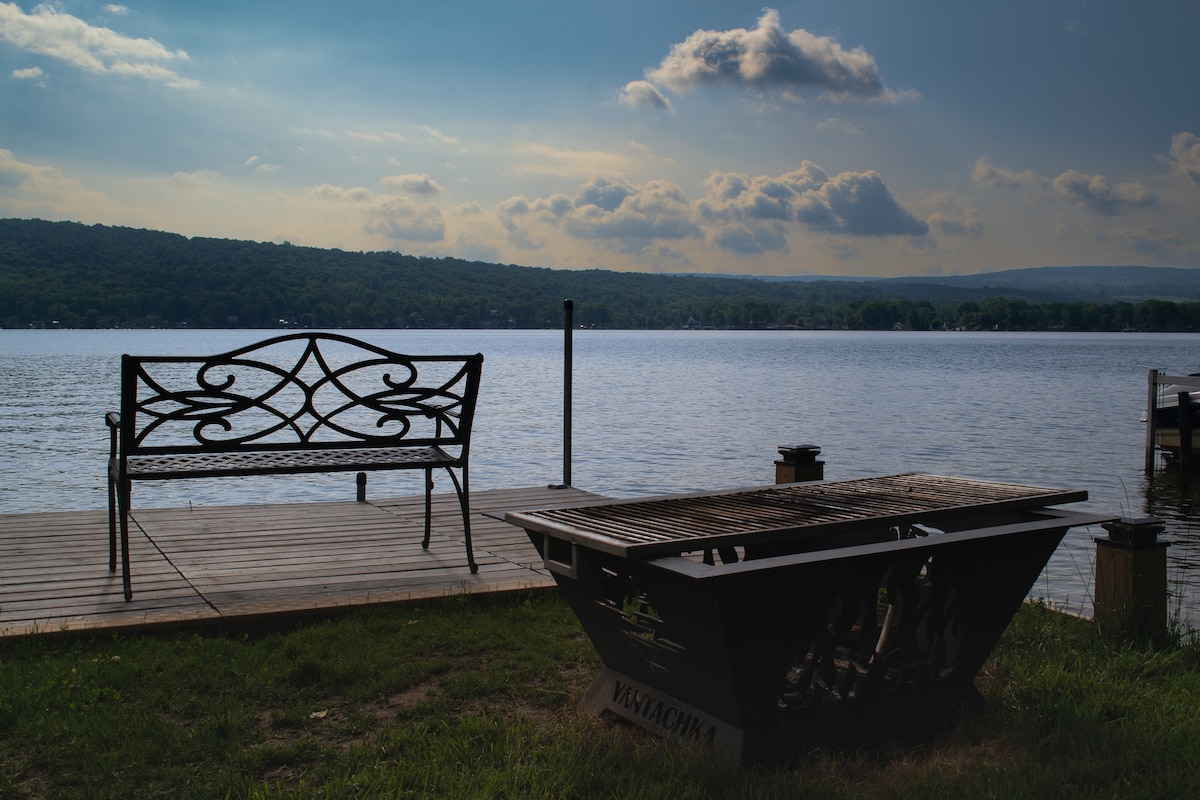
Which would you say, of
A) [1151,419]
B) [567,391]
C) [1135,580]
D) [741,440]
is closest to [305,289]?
[741,440]

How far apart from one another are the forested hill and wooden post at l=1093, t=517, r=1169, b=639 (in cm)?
7322

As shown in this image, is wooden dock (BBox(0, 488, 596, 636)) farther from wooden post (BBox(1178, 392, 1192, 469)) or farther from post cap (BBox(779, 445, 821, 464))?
wooden post (BBox(1178, 392, 1192, 469))

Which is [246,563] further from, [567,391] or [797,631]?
[797,631]

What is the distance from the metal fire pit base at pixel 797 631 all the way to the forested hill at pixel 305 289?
7371 cm

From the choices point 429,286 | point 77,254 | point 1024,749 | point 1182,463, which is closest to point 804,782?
point 1024,749

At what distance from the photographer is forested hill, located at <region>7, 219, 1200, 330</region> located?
70188 millimetres

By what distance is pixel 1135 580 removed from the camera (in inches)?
158

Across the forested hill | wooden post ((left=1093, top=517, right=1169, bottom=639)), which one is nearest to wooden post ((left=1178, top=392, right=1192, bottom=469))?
wooden post ((left=1093, top=517, right=1169, bottom=639))

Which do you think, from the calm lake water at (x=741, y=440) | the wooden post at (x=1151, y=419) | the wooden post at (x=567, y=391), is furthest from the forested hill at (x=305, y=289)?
the wooden post at (x=567, y=391)

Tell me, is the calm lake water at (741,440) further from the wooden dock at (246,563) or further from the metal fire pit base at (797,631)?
the wooden dock at (246,563)

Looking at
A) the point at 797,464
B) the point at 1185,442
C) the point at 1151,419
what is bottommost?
the point at 1185,442

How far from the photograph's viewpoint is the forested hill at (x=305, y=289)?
230 ft

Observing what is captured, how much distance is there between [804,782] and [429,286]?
3370 inches

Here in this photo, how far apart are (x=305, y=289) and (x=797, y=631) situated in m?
76.2
